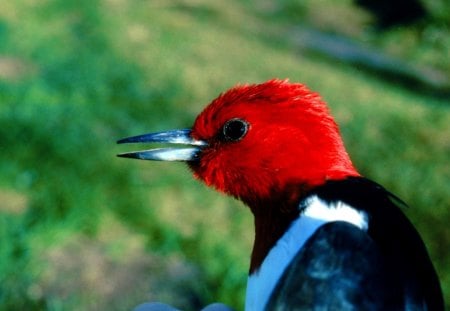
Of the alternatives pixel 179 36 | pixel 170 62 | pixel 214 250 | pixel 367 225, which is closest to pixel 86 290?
pixel 214 250

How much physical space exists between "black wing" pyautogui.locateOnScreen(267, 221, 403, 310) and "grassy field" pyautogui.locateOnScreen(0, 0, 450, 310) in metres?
1.76

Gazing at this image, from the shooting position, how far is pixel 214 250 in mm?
3816

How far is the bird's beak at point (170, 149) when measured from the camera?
2.19 m

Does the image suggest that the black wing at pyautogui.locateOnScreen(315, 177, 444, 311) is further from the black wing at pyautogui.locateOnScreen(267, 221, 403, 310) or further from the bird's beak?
the bird's beak

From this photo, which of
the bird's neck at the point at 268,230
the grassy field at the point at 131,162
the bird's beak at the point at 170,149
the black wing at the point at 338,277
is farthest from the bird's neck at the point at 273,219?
the grassy field at the point at 131,162

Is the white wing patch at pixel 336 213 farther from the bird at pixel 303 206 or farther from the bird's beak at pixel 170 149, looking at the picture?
the bird's beak at pixel 170 149

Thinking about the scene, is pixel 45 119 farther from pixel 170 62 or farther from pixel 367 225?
pixel 367 225

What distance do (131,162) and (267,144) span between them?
9.06 feet

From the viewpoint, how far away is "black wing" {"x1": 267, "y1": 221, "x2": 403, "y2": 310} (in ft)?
5.26

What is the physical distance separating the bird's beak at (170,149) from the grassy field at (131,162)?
4.44ft

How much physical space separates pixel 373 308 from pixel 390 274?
9cm

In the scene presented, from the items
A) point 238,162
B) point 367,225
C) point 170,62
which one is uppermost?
point 367,225

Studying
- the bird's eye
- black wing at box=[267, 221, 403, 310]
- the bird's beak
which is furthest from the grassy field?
black wing at box=[267, 221, 403, 310]

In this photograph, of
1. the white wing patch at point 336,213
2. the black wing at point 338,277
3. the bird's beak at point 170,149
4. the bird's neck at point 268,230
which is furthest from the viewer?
the bird's beak at point 170,149
